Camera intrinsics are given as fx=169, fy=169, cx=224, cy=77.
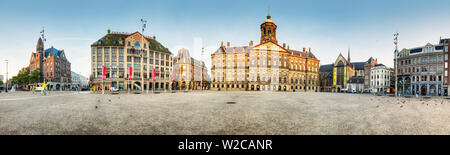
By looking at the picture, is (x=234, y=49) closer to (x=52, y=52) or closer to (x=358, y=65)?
(x=358, y=65)

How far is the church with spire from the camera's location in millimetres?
68125

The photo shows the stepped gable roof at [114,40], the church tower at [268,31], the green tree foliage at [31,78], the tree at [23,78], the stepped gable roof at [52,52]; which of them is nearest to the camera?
the stepped gable roof at [114,40]

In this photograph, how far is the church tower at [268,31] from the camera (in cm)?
7125

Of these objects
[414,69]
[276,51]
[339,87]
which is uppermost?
[276,51]

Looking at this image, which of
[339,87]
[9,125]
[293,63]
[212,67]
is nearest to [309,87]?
[293,63]

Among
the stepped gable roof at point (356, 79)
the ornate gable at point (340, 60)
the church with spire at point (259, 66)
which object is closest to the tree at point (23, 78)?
the church with spire at point (259, 66)

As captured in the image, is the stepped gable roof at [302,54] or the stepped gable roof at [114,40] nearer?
the stepped gable roof at [114,40]

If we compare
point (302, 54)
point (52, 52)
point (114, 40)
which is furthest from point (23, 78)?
point (302, 54)

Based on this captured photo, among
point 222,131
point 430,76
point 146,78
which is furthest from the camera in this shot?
point 146,78

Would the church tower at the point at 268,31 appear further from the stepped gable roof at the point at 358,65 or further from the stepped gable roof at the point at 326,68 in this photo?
the stepped gable roof at the point at 358,65

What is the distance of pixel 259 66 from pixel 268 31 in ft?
53.7
